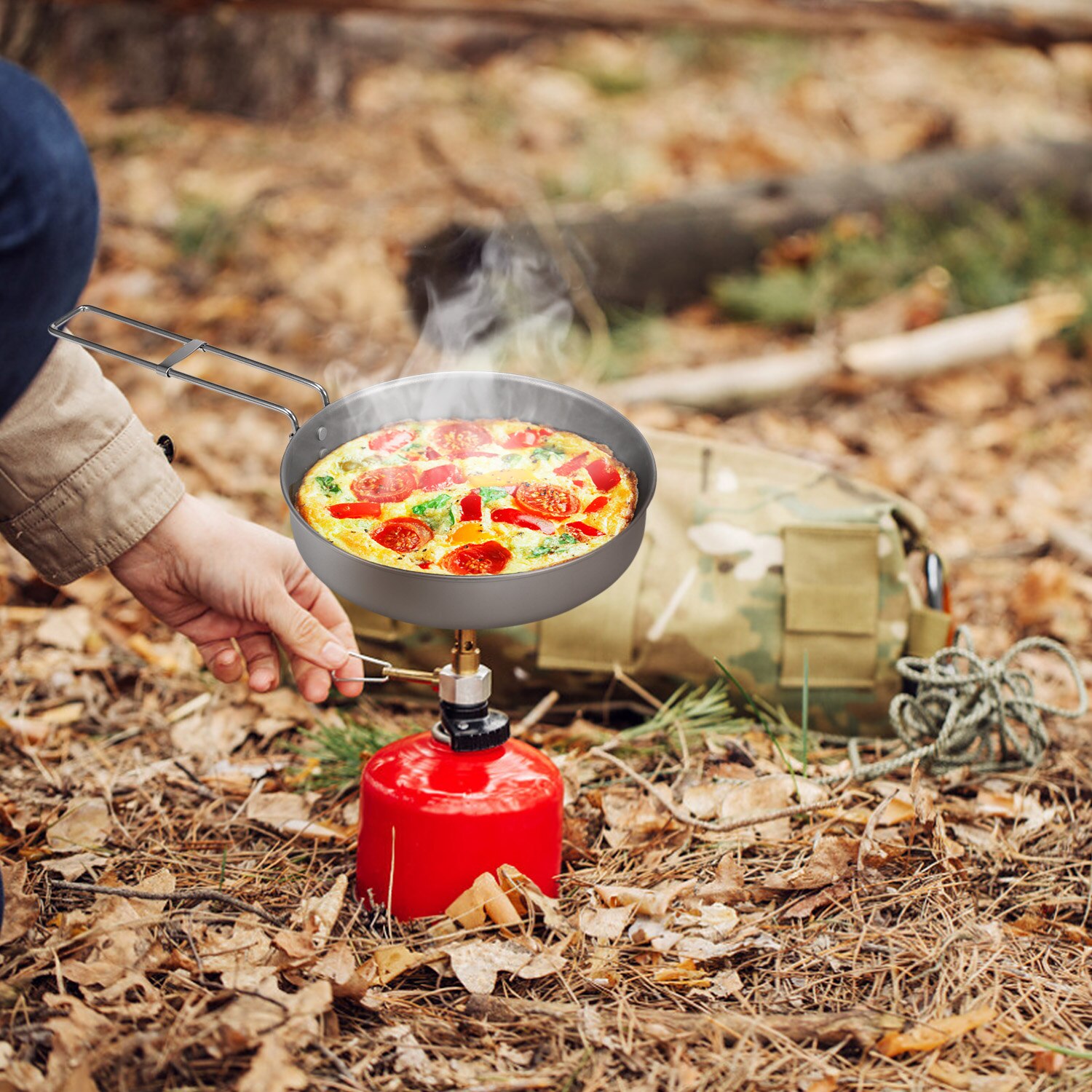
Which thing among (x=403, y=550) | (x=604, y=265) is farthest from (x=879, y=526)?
(x=604, y=265)

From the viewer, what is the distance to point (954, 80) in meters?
9.20

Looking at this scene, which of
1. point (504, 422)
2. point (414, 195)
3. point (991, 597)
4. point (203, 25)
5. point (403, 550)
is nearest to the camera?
point (403, 550)

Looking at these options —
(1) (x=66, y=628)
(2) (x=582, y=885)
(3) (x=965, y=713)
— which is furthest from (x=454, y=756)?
(1) (x=66, y=628)

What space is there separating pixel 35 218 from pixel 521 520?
1011 millimetres

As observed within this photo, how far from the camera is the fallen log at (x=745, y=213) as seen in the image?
19.4 ft

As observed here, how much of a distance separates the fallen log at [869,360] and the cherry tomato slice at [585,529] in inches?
113

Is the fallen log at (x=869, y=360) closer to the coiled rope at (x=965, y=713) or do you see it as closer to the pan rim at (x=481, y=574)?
the coiled rope at (x=965, y=713)

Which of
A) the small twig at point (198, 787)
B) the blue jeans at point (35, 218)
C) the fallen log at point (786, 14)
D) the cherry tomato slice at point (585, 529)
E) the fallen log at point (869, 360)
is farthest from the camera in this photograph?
the fallen log at point (786, 14)

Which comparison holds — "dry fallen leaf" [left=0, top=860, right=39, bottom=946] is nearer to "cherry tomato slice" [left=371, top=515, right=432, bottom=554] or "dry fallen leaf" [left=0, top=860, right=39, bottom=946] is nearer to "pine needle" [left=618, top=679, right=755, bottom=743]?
"cherry tomato slice" [left=371, top=515, right=432, bottom=554]

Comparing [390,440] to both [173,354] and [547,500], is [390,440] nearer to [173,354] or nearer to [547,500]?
[547,500]

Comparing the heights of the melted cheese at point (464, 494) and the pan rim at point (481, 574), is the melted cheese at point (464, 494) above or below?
below

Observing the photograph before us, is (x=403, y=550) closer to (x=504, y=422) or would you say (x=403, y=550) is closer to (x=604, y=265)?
(x=504, y=422)

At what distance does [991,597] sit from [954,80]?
6.89m

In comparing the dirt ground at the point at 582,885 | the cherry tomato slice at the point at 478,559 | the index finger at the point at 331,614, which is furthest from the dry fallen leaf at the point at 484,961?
the cherry tomato slice at the point at 478,559
